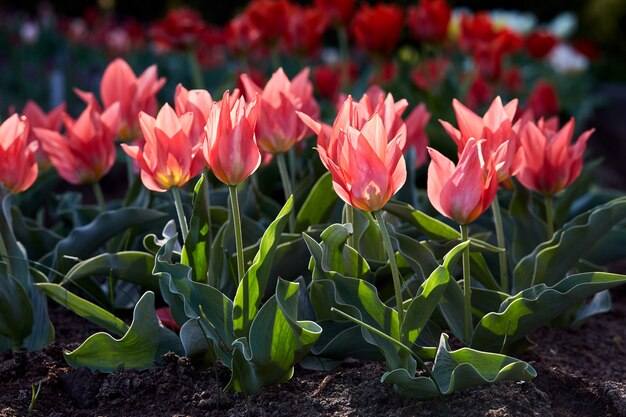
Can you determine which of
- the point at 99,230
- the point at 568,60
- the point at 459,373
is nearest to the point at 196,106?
the point at 99,230

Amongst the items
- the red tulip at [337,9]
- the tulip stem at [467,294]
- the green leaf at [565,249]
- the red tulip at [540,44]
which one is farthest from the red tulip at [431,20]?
the tulip stem at [467,294]

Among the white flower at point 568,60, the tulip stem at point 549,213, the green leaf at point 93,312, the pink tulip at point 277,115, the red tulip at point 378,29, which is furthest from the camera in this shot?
the white flower at point 568,60

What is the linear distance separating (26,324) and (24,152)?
35 cm

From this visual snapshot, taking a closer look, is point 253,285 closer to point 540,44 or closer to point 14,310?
point 14,310

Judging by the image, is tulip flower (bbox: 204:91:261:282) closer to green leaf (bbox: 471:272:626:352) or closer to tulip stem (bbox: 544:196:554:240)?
green leaf (bbox: 471:272:626:352)

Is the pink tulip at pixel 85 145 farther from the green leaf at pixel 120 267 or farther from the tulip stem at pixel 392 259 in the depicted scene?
the tulip stem at pixel 392 259

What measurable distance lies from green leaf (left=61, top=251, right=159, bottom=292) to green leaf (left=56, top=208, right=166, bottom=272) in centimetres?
18

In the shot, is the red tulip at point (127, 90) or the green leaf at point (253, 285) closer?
the green leaf at point (253, 285)

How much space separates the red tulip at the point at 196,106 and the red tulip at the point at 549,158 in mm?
676

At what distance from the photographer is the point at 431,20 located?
4203mm

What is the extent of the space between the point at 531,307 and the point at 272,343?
18.5 inches

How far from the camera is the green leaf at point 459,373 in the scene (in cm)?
161

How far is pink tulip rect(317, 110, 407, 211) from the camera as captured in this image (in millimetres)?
1561

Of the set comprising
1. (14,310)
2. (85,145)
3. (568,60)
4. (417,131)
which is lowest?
(568,60)
